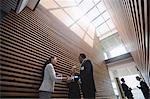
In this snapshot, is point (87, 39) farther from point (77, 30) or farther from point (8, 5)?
point (8, 5)

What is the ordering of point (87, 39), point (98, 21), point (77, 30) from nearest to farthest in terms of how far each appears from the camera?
1. point (77, 30)
2. point (87, 39)
3. point (98, 21)

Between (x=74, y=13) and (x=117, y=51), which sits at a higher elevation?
(x=74, y=13)

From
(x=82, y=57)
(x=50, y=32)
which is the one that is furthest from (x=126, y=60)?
(x=82, y=57)

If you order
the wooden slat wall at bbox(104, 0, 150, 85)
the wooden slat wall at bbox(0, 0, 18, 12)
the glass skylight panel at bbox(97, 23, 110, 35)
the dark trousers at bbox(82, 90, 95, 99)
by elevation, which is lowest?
the dark trousers at bbox(82, 90, 95, 99)

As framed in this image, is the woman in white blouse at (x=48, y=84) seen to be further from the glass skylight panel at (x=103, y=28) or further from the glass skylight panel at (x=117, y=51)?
the glass skylight panel at (x=117, y=51)

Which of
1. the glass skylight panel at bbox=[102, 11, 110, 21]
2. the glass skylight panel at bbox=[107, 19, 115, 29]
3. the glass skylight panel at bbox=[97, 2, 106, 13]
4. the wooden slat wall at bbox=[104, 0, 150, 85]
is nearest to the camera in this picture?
the wooden slat wall at bbox=[104, 0, 150, 85]

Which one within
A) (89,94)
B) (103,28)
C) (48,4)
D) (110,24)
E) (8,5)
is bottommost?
(89,94)

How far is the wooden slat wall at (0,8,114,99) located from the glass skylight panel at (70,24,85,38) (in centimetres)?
179

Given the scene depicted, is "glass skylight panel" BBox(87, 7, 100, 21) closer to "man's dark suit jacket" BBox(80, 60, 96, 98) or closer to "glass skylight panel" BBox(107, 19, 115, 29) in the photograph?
"glass skylight panel" BBox(107, 19, 115, 29)

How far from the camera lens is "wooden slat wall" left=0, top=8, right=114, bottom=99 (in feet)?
9.38

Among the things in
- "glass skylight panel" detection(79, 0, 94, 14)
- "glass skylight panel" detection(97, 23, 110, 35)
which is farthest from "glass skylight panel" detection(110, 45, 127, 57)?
"glass skylight panel" detection(79, 0, 94, 14)

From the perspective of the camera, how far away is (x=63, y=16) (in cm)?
627

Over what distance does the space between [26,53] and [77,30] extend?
3.90 meters

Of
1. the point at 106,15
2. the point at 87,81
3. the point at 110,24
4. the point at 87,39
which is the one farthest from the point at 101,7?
the point at 87,81
